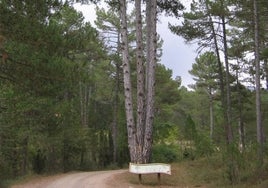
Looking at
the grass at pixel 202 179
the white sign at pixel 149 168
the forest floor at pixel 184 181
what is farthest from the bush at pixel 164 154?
the white sign at pixel 149 168

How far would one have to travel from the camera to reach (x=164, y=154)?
37.2 m

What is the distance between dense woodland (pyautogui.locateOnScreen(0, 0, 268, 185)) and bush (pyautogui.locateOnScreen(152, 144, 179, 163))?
8 cm

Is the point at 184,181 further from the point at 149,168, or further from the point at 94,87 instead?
the point at 94,87

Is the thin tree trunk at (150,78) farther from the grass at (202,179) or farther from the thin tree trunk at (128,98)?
the grass at (202,179)

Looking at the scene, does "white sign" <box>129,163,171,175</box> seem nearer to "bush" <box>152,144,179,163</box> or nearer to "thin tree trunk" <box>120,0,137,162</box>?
"thin tree trunk" <box>120,0,137,162</box>

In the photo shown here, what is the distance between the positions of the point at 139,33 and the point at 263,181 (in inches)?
327

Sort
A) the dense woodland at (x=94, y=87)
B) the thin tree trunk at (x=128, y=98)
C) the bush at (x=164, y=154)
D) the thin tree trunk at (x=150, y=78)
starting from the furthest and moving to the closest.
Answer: the bush at (x=164, y=154) → the thin tree trunk at (x=128, y=98) → the thin tree trunk at (x=150, y=78) → the dense woodland at (x=94, y=87)

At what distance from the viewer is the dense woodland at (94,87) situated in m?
12.3

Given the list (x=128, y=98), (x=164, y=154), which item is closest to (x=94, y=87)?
(x=164, y=154)

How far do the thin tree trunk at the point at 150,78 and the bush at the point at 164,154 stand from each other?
59.1 feet

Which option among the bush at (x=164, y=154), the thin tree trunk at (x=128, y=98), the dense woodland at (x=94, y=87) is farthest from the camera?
the bush at (x=164, y=154)

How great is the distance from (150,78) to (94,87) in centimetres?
3727

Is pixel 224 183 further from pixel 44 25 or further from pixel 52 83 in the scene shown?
pixel 44 25

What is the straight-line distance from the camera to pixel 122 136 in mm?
38688
